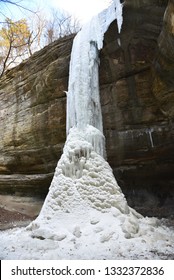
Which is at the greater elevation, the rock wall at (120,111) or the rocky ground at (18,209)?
the rock wall at (120,111)

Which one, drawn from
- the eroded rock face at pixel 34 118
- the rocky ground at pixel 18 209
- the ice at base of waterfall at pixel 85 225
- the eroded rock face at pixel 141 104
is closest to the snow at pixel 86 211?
the ice at base of waterfall at pixel 85 225

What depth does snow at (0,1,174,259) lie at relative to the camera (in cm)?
388

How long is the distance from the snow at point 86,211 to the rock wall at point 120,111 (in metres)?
0.72

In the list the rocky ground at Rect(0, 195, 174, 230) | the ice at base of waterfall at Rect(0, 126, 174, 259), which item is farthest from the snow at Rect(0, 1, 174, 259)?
the rocky ground at Rect(0, 195, 174, 230)

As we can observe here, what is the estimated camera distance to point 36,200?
987cm

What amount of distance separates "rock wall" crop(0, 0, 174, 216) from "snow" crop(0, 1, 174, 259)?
716 mm

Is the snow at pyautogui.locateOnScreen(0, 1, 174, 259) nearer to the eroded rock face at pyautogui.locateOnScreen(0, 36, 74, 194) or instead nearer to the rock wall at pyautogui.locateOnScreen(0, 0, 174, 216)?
the rock wall at pyautogui.locateOnScreen(0, 0, 174, 216)

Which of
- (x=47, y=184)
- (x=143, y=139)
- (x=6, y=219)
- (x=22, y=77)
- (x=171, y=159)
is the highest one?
(x=22, y=77)

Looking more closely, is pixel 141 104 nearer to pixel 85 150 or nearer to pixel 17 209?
pixel 85 150

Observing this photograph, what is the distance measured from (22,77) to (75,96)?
3.36 m

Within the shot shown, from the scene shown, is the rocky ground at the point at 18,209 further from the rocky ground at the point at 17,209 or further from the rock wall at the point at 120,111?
the rock wall at the point at 120,111

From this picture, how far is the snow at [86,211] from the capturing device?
388 cm
